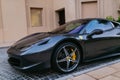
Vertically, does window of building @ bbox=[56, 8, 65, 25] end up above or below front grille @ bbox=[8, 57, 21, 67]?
above

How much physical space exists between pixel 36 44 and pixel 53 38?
39 centimetres

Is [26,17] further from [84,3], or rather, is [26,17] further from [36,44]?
[36,44]

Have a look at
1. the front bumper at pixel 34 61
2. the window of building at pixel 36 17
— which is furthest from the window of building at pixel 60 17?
the front bumper at pixel 34 61

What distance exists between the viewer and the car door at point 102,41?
438cm

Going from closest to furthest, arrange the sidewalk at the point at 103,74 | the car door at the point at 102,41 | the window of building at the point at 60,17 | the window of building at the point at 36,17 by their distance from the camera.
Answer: the sidewalk at the point at 103,74
the car door at the point at 102,41
the window of building at the point at 36,17
the window of building at the point at 60,17

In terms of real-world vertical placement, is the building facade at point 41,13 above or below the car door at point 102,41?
above

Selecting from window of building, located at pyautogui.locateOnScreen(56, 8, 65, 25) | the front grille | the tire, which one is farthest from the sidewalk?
window of building, located at pyautogui.locateOnScreen(56, 8, 65, 25)

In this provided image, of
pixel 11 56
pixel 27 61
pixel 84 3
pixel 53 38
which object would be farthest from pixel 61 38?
pixel 84 3

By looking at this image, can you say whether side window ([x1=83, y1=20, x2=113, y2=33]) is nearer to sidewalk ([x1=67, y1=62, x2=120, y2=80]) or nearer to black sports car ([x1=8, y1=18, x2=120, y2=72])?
black sports car ([x1=8, y1=18, x2=120, y2=72])

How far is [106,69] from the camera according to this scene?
160 inches

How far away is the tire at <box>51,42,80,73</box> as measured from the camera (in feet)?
12.9

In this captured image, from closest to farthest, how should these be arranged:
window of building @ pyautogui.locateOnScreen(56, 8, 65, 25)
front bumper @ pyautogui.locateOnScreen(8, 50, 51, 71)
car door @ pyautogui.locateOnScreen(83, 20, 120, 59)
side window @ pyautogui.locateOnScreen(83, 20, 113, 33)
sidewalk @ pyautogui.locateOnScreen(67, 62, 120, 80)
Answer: sidewalk @ pyautogui.locateOnScreen(67, 62, 120, 80) < front bumper @ pyautogui.locateOnScreen(8, 50, 51, 71) < car door @ pyautogui.locateOnScreen(83, 20, 120, 59) < side window @ pyautogui.locateOnScreen(83, 20, 113, 33) < window of building @ pyautogui.locateOnScreen(56, 8, 65, 25)

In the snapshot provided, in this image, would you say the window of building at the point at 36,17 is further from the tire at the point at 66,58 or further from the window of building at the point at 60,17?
the tire at the point at 66,58

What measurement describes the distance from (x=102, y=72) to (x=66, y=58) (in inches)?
32.0
